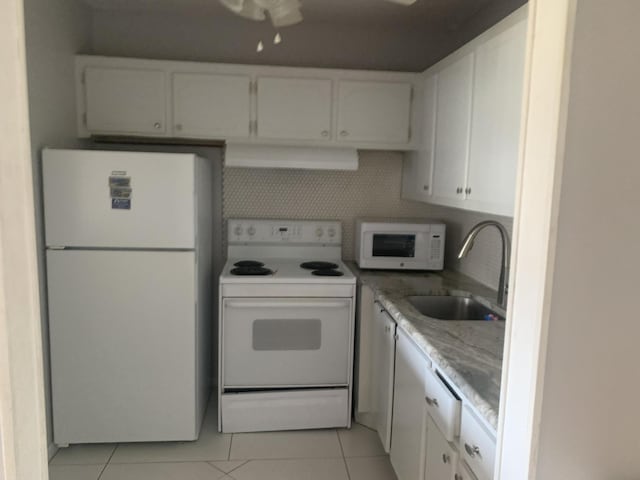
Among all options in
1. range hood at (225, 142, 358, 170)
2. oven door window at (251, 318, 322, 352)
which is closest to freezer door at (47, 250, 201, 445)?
oven door window at (251, 318, 322, 352)

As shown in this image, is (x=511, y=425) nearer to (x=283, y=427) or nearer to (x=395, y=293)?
(x=395, y=293)

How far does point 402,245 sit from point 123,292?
5.49 feet

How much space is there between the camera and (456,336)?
1817 millimetres

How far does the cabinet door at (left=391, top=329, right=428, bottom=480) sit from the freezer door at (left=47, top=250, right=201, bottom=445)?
1.12 meters

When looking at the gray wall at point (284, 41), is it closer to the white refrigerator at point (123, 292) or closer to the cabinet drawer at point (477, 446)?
the white refrigerator at point (123, 292)

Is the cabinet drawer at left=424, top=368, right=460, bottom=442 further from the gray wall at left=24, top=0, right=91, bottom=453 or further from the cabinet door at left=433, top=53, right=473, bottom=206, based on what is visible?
the gray wall at left=24, top=0, right=91, bottom=453

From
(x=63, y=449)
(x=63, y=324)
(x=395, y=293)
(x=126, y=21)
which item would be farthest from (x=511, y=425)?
(x=126, y=21)

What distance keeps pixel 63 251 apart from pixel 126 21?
62.8 inches

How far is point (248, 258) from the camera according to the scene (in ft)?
10.6

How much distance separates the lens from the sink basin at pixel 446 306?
2.51 meters

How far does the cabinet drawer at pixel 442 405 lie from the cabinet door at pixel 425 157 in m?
1.30

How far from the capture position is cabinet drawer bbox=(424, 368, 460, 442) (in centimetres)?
150

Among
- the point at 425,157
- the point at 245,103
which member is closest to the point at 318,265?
the point at 425,157

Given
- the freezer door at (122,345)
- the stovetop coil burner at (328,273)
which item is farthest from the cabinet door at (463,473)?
the freezer door at (122,345)
